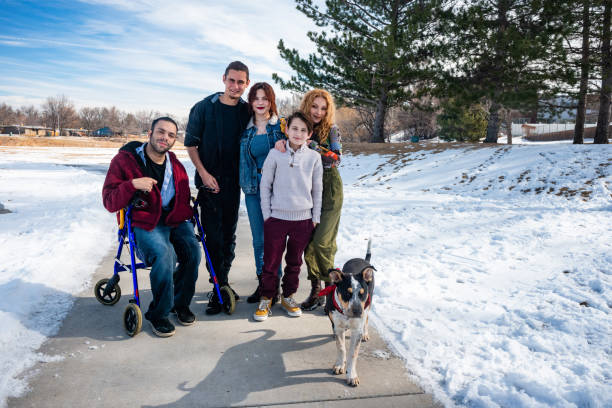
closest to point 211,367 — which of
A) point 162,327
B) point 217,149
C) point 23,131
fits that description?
point 162,327

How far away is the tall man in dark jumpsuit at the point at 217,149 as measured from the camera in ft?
12.7

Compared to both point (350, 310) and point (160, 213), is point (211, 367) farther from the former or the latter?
point (160, 213)

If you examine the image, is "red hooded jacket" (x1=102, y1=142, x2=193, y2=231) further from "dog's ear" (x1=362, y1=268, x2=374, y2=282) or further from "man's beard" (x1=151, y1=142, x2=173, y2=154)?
"dog's ear" (x1=362, y1=268, x2=374, y2=282)

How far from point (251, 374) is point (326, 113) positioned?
2533 millimetres

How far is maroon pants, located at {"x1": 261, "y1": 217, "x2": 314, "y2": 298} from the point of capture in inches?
148

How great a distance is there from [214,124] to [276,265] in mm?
1613

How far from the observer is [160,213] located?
3.50 meters

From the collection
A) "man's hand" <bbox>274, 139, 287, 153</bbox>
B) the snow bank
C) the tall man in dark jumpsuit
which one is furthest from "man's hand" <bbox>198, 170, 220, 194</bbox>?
the snow bank

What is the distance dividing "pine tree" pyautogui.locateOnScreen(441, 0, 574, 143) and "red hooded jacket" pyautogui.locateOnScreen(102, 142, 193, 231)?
14.9 m

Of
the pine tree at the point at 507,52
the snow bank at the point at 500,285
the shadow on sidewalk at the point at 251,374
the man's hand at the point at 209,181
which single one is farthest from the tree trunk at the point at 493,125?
the shadow on sidewalk at the point at 251,374

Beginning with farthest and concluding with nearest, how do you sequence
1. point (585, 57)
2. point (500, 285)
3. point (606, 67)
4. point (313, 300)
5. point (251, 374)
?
point (585, 57), point (606, 67), point (500, 285), point (313, 300), point (251, 374)

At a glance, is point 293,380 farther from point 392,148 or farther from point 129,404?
point 392,148

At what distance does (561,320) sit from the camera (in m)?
3.50

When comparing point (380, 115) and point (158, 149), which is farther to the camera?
point (380, 115)
